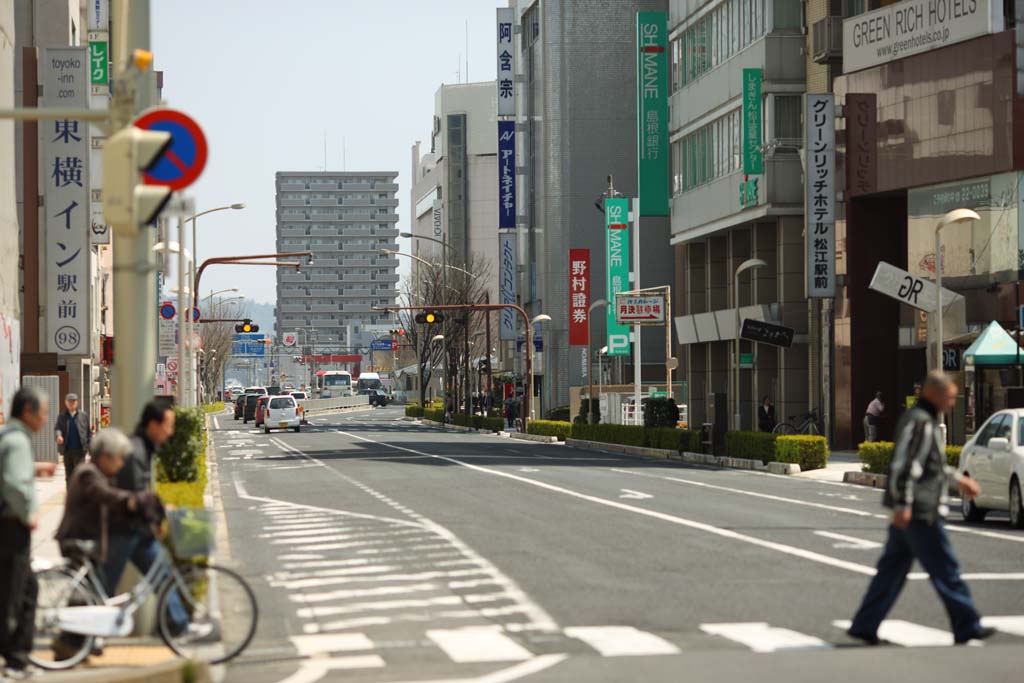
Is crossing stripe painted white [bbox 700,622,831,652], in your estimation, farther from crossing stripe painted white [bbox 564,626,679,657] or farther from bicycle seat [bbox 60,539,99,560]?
bicycle seat [bbox 60,539,99,560]

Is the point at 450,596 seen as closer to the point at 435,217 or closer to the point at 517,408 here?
the point at 517,408

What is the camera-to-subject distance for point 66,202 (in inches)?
1508

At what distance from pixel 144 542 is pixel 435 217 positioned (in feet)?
505

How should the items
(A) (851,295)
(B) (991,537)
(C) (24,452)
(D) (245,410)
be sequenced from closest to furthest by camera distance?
(C) (24,452)
(B) (991,537)
(A) (851,295)
(D) (245,410)

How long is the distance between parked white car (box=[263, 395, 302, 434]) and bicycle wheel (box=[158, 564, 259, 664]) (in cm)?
6328

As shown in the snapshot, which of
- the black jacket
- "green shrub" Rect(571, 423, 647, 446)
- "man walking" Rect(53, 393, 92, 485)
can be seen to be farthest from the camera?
"green shrub" Rect(571, 423, 647, 446)

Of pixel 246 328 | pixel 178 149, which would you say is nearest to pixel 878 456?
pixel 178 149

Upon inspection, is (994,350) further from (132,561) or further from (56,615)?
(56,615)

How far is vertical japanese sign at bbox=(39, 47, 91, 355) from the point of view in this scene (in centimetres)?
3816

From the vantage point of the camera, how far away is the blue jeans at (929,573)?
11.3 metres

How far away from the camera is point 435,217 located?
6462 inches

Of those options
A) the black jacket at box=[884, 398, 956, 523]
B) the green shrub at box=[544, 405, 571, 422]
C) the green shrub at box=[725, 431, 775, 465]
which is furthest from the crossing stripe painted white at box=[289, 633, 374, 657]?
the green shrub at box=[544, 405, 571, 422]

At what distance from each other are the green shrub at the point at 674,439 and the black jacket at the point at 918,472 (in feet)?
116

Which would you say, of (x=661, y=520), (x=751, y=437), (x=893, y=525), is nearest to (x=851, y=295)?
(x=751, y=437)
